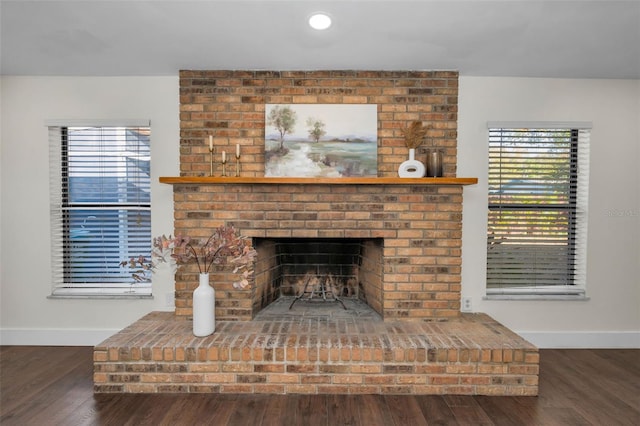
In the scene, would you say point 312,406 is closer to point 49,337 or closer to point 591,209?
point 49,337

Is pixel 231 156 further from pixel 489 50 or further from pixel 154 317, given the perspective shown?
pixel 489 50

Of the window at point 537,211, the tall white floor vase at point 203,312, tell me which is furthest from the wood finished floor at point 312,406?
the window at point 537,211

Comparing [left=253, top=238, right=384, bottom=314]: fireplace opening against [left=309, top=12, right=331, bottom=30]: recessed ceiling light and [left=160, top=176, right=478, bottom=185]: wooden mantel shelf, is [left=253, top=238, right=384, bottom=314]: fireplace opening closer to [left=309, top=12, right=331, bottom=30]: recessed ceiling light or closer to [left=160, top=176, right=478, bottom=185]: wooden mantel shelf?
[left=160, top=176, right=478, bottom=185]: wooden mantel shelf

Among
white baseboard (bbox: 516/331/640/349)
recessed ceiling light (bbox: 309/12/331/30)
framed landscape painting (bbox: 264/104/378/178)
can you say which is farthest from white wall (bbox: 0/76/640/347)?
recessed ceiling light (bbox: 309/12/331/30)

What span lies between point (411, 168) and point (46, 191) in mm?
3160

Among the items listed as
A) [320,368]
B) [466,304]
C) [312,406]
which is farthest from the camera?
[466,304]

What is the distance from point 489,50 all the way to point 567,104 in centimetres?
107

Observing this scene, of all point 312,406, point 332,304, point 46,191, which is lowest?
point 312,406

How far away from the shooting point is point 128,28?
225 centimetres

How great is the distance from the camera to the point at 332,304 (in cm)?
304

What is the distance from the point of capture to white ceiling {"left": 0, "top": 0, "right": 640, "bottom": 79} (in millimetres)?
2025

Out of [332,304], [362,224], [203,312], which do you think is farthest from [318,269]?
[203,312]

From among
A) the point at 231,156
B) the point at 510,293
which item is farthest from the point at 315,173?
the point at 510,293

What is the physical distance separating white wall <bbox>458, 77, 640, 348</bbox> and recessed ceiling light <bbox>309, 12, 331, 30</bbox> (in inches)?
59.9
